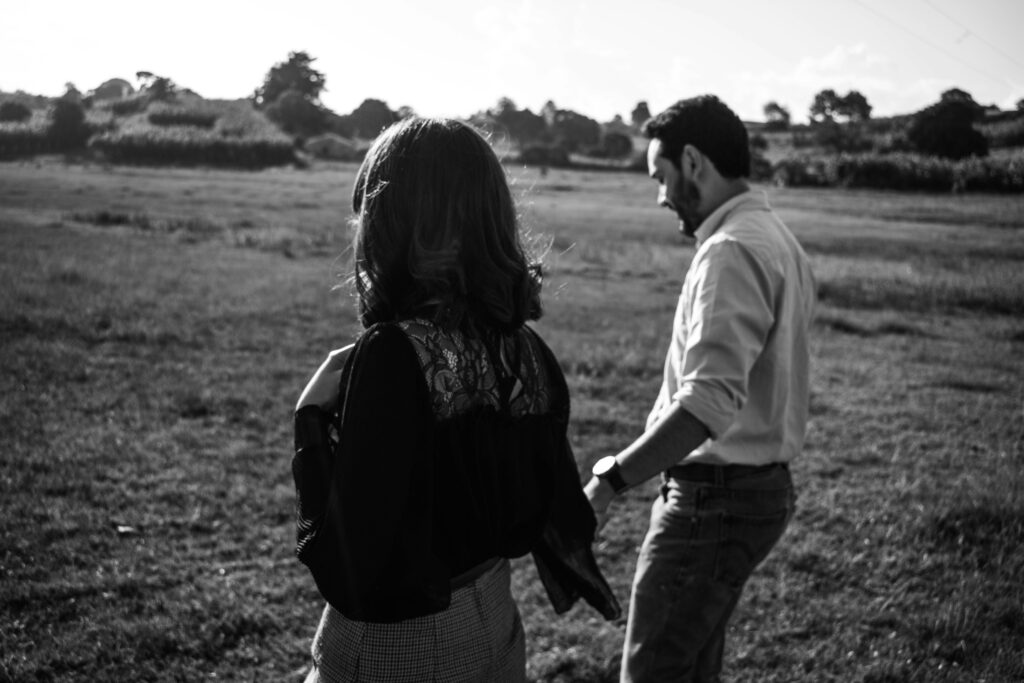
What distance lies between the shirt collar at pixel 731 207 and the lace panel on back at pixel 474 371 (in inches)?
39.4

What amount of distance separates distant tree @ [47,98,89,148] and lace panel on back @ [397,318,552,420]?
810cm

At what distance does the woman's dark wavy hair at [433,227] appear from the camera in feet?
5.31

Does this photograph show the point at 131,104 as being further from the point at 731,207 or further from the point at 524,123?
the point at 524,123

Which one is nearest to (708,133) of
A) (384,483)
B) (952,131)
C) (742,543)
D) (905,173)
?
(742,543)

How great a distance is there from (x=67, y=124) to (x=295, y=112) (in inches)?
167

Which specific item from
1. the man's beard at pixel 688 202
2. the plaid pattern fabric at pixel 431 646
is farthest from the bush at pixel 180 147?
the plaid pattern fabric at pixel 431 646

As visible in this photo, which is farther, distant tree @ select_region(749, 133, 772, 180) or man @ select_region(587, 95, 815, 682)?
distant tree @ select_region(749, 133, 772, 180)

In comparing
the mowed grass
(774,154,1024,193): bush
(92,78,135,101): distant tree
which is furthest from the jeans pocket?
(774,154,1024,193): bush

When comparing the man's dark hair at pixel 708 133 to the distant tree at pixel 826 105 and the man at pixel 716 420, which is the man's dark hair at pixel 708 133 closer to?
the man at pixel 716 420

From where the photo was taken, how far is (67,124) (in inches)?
330

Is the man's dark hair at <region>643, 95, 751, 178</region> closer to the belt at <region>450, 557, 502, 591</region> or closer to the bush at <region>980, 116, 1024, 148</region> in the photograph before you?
the belt at <region>450, 557, 502, 591</region>

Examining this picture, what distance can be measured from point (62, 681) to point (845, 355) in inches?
388

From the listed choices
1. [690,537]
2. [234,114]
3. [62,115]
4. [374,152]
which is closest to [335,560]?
[374,152]

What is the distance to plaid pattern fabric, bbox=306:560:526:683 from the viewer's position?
1.64 m
